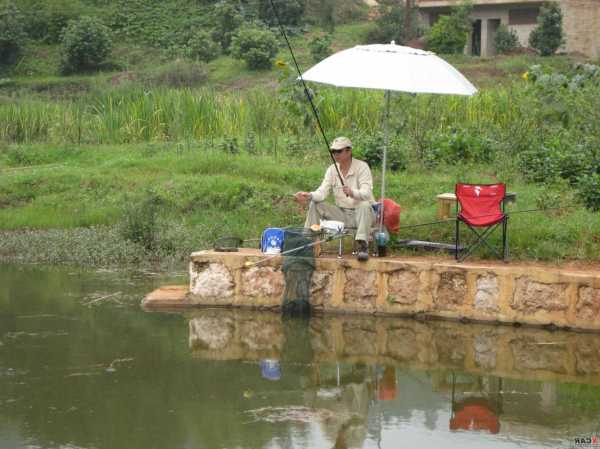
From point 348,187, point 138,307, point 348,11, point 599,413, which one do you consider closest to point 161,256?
point 138,307

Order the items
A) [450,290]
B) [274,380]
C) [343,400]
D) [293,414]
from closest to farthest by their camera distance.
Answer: [293,414], [343,400], [274,380], [450,290]

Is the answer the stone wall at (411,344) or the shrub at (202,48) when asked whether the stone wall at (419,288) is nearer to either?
the stone wall at (411,344)

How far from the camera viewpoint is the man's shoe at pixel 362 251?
10664 mm

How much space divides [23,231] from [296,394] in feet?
25.6

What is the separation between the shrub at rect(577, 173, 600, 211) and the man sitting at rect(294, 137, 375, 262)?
9.63 feet

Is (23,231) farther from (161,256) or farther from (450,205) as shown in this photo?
(450,205)

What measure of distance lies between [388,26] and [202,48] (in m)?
6.77

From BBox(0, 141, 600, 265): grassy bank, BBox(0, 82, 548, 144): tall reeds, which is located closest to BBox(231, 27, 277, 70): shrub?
BBox(0, 82, 548, 144): tall reeds

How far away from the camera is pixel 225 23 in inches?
1553

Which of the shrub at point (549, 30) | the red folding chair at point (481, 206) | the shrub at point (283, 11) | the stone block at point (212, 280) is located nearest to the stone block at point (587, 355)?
the red folding chair at point (481, 206)

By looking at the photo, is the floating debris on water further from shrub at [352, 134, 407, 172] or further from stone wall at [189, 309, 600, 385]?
shrub at [352, 134, 407, 172]

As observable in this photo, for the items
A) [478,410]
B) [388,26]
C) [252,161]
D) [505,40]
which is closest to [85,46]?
[388,26]

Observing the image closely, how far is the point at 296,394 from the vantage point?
8297mm

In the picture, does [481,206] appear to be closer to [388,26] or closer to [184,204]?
[184,204]
